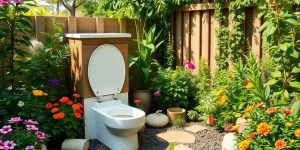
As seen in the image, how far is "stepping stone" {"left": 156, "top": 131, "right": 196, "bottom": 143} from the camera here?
325 centimetres

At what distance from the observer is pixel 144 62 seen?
4016mm

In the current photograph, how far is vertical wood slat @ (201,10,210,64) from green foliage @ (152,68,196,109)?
0.31 metres

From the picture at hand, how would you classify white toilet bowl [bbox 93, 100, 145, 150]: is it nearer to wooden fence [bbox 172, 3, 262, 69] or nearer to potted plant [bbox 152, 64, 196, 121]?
potted plant [bbox 152, 64, 196, 121]

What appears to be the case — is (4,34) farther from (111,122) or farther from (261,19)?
(261,19)

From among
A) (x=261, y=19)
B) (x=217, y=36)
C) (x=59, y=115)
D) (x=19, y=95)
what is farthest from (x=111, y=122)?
(x=261, y=19)

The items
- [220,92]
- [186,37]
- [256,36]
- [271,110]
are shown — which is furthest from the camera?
[186,37]

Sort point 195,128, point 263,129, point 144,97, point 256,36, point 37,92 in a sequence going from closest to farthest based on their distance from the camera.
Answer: point 263,129, point 37,92, point 256,36, point 195,128, point 144,97

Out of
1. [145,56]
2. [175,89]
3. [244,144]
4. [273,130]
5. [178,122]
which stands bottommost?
[178,122]

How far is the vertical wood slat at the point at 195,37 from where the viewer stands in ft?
13.2

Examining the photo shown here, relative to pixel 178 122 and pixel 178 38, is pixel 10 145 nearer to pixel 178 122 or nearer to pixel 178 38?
pixel 178 122

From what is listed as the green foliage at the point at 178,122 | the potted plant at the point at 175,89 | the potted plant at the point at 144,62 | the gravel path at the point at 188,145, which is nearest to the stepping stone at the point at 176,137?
the gravel path at the point at 188,145

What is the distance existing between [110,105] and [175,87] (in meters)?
0.89

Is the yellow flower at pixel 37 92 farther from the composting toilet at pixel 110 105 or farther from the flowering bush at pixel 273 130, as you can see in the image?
the flowering bush at pixel 273 130

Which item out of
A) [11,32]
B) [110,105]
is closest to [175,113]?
[110,105]
